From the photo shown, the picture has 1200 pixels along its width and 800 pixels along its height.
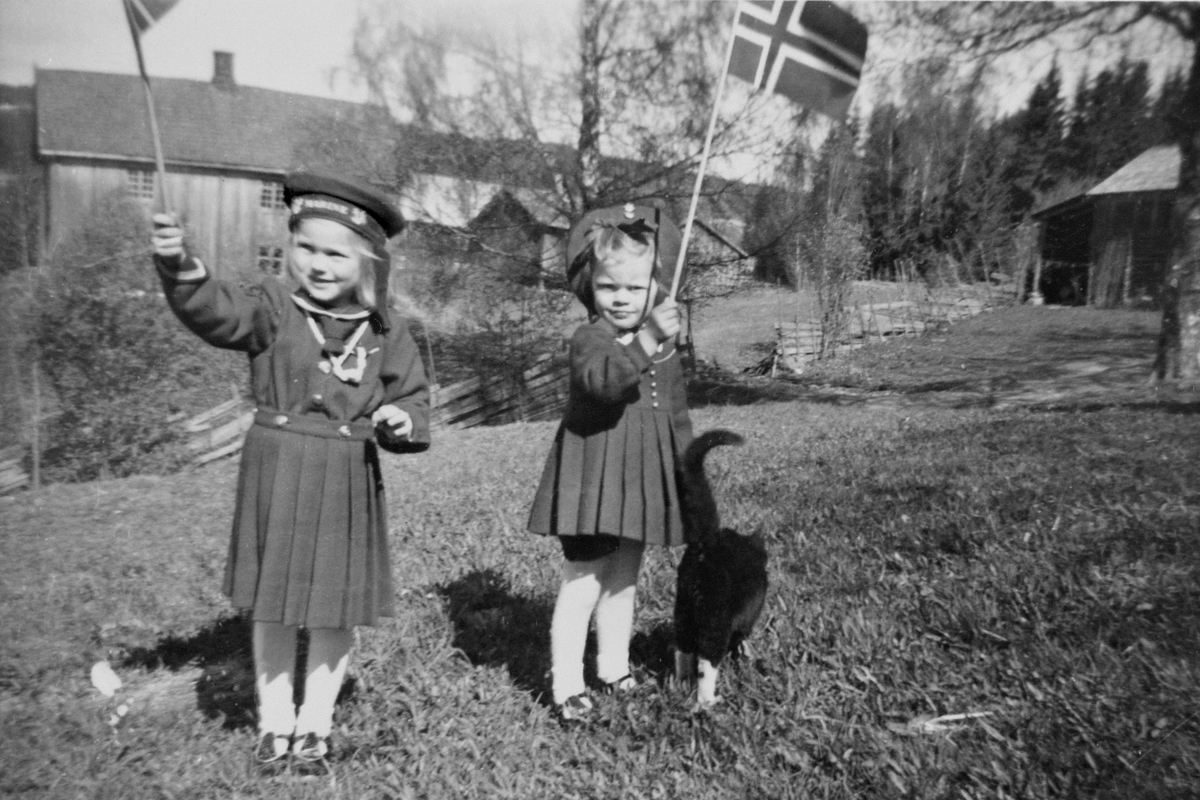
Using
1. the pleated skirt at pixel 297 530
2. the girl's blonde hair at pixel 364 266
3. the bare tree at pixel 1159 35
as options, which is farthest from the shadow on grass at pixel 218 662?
the bare tree at pixel 1159 35

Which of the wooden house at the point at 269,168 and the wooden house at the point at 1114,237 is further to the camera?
the wooden house at the point at 269,168

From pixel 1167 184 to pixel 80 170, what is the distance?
3939mm

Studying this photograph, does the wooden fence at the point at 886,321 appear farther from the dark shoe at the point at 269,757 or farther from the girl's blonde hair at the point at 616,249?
the dark shoe at the point at 269,757

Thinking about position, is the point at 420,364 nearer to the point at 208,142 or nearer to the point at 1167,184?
the point at 208,142

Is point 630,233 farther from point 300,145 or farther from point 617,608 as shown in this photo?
point 300,145

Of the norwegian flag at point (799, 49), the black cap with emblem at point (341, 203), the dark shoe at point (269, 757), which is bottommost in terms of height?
the dark shoe at point (269, 757)

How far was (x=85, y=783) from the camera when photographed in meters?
2.10

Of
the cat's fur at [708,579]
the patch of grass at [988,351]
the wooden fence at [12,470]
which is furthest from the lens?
the wooden fence at [12,470]

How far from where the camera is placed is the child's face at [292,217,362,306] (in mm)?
2137

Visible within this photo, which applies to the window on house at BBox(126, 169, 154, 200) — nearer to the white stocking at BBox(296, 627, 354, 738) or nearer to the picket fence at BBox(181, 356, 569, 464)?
the white stocking at BBox(296, 627, 354, 738)

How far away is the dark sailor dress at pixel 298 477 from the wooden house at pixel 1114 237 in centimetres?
247

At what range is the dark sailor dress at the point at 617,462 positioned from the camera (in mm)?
2270

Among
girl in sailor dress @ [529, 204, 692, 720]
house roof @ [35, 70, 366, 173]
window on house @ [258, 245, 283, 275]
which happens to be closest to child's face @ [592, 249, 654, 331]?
girl in sailor dress @ [529, 204, 692, 720]

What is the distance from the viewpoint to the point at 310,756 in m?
2.23
